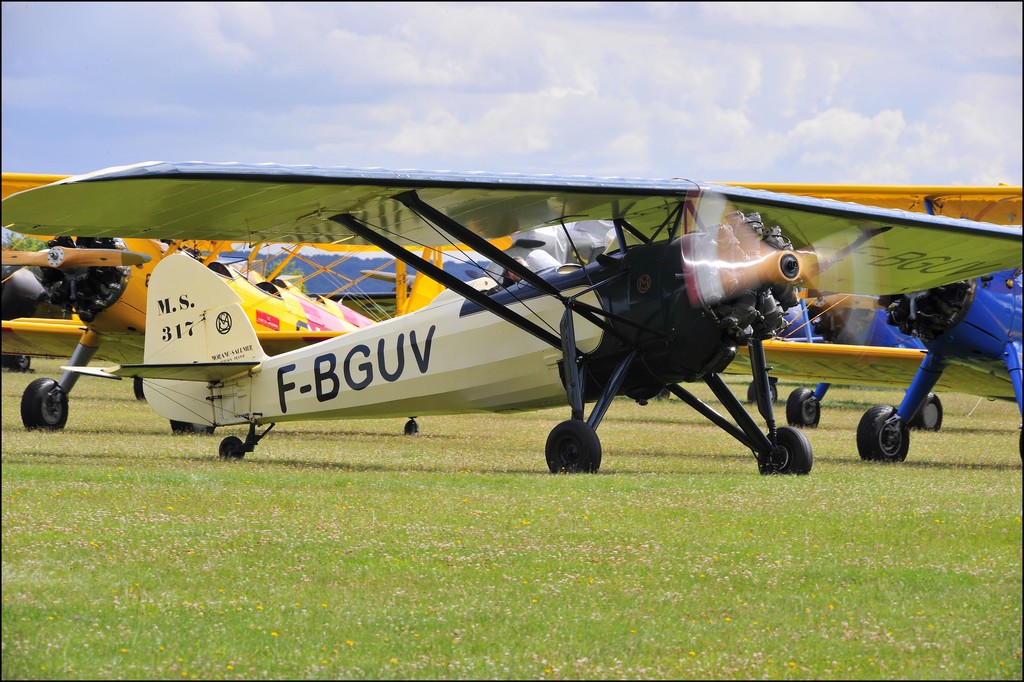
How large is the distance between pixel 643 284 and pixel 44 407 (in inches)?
397

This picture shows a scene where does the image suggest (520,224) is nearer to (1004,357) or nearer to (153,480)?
(153,480)

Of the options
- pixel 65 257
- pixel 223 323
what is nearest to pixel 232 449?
pixel 223 323

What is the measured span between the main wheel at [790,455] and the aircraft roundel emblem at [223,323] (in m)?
6.79

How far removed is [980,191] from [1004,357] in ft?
13.4

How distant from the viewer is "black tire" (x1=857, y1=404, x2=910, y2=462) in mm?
14602

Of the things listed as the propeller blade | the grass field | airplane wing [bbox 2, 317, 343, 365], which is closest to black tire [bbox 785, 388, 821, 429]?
airplane wing [bbox 2, 317, 343, 365]

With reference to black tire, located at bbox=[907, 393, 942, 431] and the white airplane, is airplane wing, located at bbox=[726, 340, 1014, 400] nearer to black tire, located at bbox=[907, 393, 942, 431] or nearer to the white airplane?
black tire, located at bbox=[907, 393, 942, 431]

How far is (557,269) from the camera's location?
1286 centimetres

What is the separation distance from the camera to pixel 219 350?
14.9 meters

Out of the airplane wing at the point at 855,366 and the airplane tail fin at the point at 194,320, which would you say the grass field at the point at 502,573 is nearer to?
the airplane tail fin at the point at 194,320

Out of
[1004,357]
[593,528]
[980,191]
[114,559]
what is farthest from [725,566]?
[980,191]

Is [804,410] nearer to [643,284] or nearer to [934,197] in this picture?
[934,197]

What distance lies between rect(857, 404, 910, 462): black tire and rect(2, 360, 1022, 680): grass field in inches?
75.7

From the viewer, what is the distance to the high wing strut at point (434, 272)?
11.4 meters
